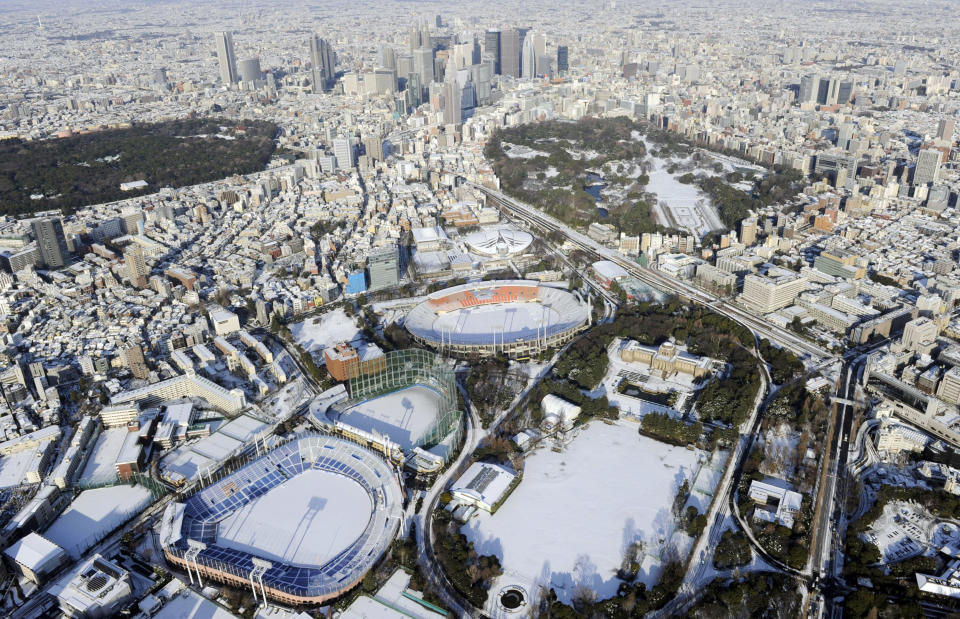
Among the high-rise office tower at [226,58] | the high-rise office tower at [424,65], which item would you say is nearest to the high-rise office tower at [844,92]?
the high-rise office tower at [424,65]

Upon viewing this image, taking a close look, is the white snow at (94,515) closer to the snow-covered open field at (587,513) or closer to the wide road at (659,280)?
the snow-covered open field at (587,513)

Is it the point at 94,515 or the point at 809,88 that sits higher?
the point at 809,88

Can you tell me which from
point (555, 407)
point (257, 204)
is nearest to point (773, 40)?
point (257, 204)

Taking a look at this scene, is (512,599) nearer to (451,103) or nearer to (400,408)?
(400,408)

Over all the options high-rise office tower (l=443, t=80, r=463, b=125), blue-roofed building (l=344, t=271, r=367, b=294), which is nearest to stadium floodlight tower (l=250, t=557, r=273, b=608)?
blue-roofed building (l=344, t=271, r=367, b=294)

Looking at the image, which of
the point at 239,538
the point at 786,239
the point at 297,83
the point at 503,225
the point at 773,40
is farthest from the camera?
the point at 773,40

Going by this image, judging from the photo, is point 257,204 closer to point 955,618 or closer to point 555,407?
point 555,407

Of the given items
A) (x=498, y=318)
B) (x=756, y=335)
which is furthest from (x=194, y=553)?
(x=756, y=335)
